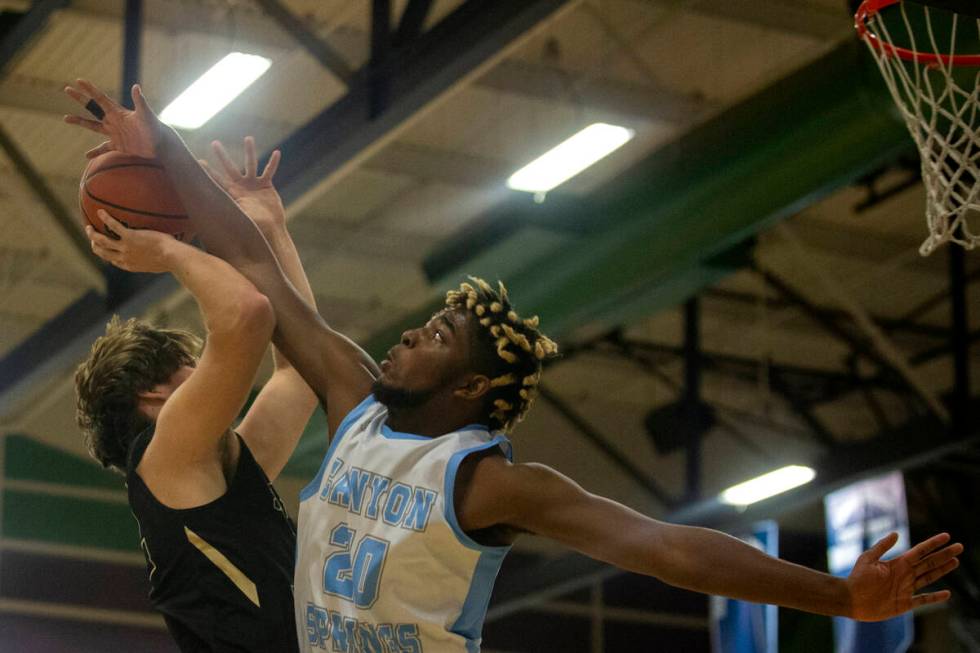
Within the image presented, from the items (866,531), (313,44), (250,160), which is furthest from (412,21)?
(866,531)

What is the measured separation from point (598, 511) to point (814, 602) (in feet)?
1.56

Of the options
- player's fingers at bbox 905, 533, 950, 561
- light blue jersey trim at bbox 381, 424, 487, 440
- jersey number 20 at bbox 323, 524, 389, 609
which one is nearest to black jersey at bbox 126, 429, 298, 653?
jersey number 20 at bbox 323, 524, 389, 609

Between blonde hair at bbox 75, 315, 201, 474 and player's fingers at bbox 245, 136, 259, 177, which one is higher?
player's fingers at bbox 245, 136, 259, 177

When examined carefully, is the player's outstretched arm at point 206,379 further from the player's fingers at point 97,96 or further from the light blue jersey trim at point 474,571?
the light blue jersey trim at point 474,571

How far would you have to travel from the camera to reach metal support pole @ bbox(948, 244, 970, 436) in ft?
33.9

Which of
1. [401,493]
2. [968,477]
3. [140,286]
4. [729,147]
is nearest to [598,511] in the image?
[401,493]

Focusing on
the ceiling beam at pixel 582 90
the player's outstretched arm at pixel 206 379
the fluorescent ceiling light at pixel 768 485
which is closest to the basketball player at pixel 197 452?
the player's outstretched arm at pixel 206 379

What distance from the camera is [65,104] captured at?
10.5 meters

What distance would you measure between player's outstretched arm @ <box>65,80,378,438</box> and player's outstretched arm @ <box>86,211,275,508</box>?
0.37 ft

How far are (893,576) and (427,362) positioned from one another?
113cm

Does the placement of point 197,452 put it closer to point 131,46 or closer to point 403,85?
point 403,85

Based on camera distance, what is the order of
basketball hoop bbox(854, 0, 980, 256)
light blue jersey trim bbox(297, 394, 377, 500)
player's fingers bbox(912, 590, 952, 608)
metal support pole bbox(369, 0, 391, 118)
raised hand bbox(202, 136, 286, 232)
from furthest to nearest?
metal support pole bbox(369, 0, 391, 118) < basketball hoop bbox(854, 0, 980, 256) < raised hand bbox(202, 136, 286, 232) < light blue jersey trim bbox(297, 394, 377, 500) < player's fingers bbox(912, 590, 952, 608)

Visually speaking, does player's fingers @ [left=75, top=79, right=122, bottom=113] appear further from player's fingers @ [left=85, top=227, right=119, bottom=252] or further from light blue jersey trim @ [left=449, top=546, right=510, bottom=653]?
light blue jersey trim @ [left=449, top=546, right=510, bottom=653]

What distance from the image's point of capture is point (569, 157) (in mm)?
8734
